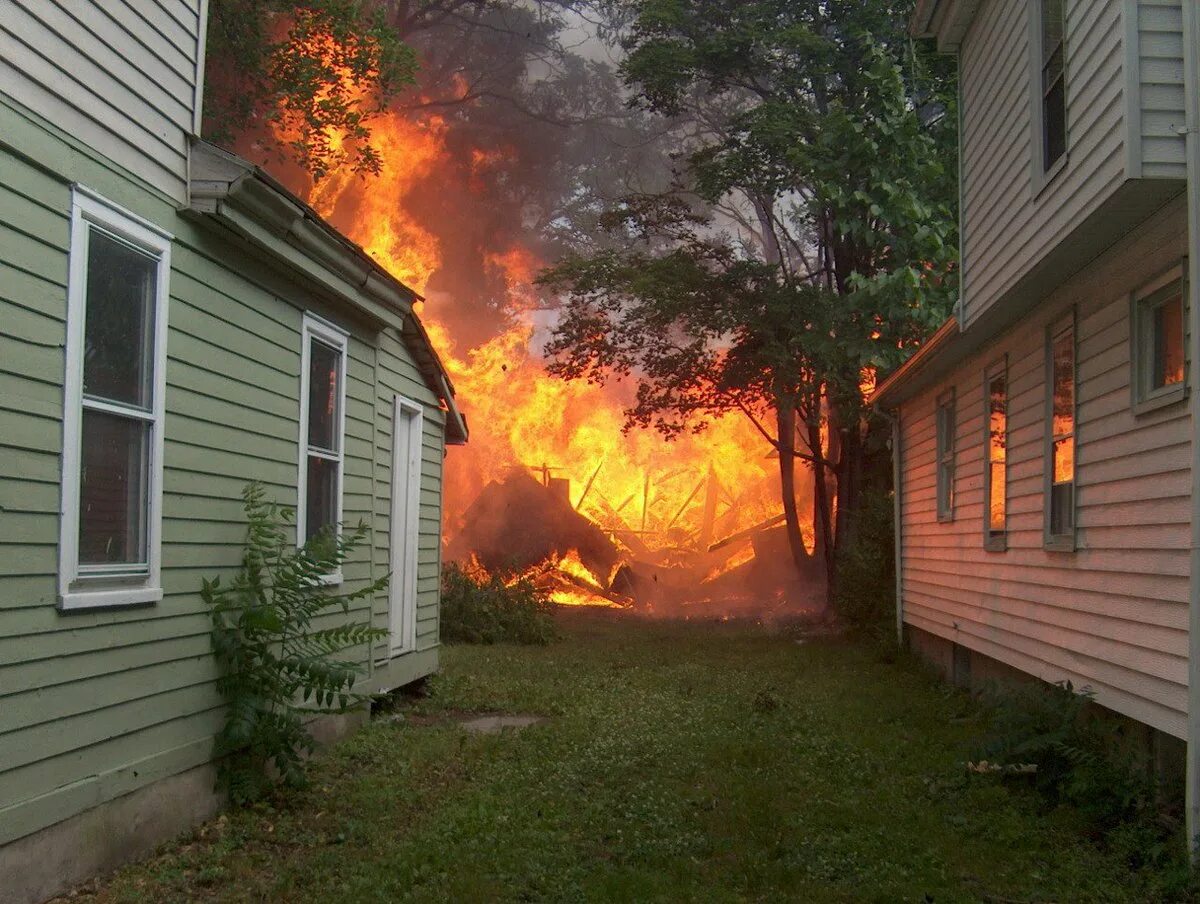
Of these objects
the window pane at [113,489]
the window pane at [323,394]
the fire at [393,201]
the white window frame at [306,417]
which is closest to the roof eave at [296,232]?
the white window frame at [306,417]

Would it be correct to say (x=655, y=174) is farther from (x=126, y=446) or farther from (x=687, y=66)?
(x=126, y=446)

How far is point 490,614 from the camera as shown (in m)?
19.8

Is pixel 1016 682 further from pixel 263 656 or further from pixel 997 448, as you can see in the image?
pixel 263 656

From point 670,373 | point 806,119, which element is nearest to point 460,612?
point 670,373

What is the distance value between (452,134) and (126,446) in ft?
95.1

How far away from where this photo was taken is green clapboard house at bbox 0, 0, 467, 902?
16.4 feet

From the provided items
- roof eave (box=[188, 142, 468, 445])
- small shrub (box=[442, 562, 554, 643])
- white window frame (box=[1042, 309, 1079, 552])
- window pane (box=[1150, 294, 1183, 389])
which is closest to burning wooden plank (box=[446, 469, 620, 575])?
small shrub (box=[442, 562, 554, 643])

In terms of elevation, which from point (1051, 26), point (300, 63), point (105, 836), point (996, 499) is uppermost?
point (300, 63)

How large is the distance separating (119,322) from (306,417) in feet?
8.79

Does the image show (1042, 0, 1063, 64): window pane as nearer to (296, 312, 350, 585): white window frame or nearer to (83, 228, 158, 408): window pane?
(296, 312, 350, 585): white window frame

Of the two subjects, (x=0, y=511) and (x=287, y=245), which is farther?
(x=287, y=245)

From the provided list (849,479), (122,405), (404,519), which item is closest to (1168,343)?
(122,405)

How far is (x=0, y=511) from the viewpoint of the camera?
4828 mm

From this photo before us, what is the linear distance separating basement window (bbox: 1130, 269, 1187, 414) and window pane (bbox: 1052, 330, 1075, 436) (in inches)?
53.6
